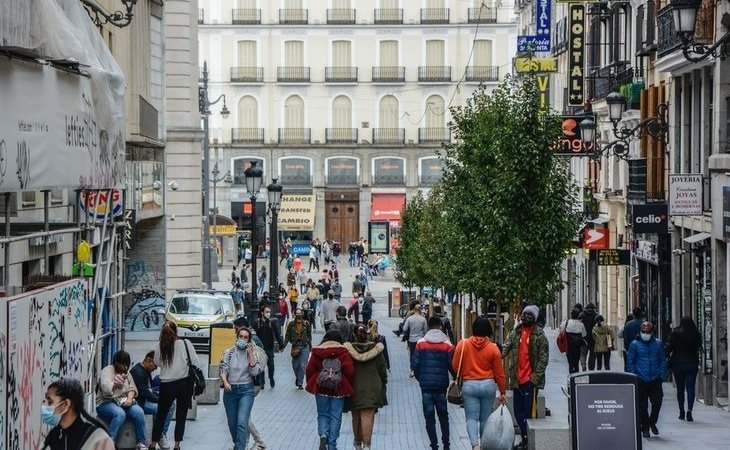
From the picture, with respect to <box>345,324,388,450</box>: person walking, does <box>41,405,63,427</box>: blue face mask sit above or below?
Answer: above

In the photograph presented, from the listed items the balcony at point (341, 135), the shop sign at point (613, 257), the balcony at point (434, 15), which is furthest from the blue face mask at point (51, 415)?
the balcony at point (434, 15)

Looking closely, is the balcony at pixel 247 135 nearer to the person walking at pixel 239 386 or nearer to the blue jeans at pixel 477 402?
the person walking at pixel 239 386

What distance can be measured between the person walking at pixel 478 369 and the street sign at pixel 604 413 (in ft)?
3.27

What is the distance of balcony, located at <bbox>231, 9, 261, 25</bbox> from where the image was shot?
9212 cm

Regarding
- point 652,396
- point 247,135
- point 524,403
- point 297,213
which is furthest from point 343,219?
point 524,403

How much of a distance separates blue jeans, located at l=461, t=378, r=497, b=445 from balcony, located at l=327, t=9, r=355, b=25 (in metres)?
75.9

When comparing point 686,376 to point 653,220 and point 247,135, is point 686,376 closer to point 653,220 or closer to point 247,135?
point 653,220

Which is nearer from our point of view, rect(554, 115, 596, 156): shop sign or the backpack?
the backpack

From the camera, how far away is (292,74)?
92812 millimetres

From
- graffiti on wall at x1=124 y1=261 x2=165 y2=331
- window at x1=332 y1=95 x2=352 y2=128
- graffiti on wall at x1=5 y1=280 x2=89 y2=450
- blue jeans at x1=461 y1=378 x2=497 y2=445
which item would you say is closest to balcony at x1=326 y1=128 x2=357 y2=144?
window at x1=332 y1=95 x2=352 y2=128

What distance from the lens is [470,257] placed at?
29.8m

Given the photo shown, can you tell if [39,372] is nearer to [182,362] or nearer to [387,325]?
[182,362]

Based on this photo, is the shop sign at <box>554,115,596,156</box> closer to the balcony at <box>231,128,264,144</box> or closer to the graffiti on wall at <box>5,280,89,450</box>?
the graffiti on wall at <box>5,280,89,450</box>

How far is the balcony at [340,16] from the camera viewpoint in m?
92.9
